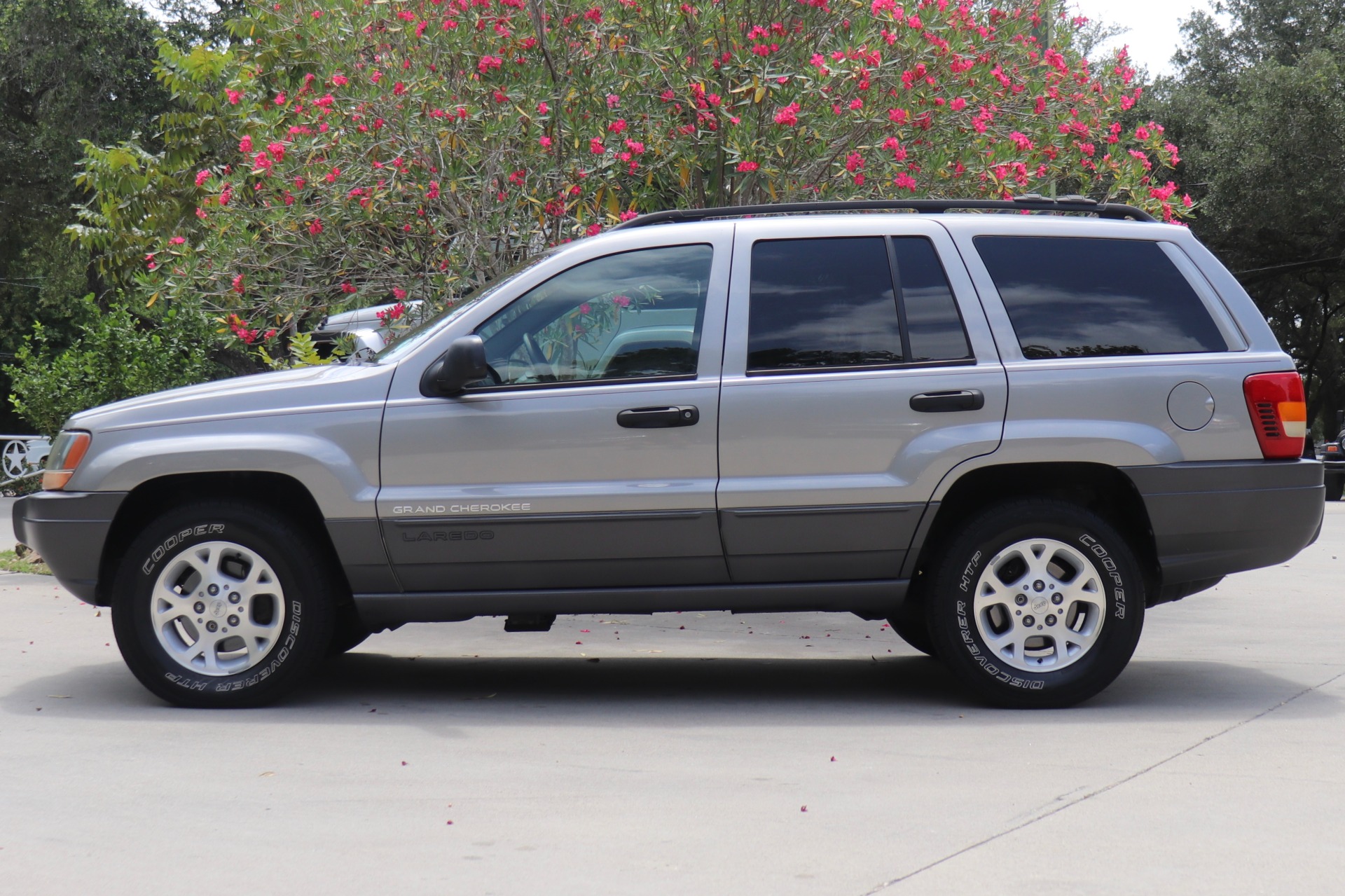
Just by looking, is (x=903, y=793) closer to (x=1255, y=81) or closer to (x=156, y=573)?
(x=156, y=573)

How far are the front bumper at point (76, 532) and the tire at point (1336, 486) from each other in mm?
21331

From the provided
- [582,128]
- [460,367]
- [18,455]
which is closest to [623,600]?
[460,367]

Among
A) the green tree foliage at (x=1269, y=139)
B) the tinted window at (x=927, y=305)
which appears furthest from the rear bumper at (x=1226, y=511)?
the green tree foliage at (x=1269, y=139)

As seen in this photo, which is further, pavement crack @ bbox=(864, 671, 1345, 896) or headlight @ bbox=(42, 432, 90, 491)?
headlight @ bbox=(42, 432, 90, 491)

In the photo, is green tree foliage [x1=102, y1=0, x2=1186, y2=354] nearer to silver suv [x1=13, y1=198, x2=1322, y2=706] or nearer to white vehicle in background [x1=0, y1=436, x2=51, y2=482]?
silver suv [x1=13, y1=198, x2=1322, y2=706]

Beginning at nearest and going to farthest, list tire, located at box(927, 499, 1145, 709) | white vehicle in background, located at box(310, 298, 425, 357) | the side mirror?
the side mirror → tire, located at box(927, 499, 1145, 709) → white vehicle in background, located at box(310, 298, 425, 357)

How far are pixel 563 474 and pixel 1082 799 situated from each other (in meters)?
2.28

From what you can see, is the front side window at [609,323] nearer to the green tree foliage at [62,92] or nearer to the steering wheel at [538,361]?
the steering wheel at [538,361]

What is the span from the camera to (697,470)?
18.5 ft

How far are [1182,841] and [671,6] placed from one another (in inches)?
233

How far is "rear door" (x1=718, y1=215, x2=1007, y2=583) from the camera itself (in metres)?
5.64

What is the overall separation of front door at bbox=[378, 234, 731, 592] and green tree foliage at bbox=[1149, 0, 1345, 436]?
22555mm

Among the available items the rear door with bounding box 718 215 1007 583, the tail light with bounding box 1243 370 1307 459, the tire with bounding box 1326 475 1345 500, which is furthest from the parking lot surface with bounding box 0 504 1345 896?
the tire with bounding box 1326 475 1345 500

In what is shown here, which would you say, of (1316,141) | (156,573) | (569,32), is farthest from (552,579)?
(1316,141)
